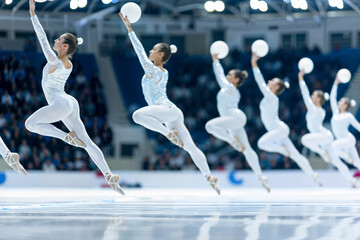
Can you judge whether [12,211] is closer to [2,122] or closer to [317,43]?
[2,122]

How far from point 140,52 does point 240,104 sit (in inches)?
521

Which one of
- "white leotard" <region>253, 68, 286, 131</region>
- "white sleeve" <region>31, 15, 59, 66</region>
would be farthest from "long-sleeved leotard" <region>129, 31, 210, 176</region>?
"white leotard" <region>253, 68, 286, 131</region>

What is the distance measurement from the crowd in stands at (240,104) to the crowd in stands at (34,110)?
1793 mm

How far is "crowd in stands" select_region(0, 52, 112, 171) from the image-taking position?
1742 cm

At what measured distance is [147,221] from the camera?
5477 millimetres

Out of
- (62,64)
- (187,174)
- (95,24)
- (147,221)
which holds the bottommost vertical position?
(187,174)

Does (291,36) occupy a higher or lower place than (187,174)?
higher

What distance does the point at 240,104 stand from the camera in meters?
21.9

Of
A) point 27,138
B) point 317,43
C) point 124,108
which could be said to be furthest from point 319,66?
Answer: point 27,138

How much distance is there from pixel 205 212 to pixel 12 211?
69.2 inches

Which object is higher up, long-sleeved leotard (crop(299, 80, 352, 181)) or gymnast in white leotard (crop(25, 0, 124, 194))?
gymnast in white leotard (crop(25, 0, 124, 194))

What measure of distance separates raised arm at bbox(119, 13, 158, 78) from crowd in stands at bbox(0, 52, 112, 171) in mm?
8462

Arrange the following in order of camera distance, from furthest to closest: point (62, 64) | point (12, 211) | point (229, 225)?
point (62, 64) → point (12, 211) → point (229, 225)

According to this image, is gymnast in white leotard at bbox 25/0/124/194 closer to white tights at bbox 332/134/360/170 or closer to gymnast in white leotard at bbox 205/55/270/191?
gymnast in white leotard at bbox 205/55/270/191
